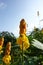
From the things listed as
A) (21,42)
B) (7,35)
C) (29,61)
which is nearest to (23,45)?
(21,42)

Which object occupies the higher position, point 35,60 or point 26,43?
point 26,43

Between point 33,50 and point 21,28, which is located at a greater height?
point 21,28

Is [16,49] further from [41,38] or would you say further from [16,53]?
[41,38]

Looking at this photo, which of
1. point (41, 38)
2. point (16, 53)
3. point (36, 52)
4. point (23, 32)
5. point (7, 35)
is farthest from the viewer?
point (7, 35)

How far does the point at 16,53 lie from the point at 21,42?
185 cm

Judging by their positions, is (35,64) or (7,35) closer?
(35,64)

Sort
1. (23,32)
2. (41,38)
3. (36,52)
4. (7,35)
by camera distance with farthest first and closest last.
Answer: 1. (7,35)
2. (41,38)
3. (36,52)
4. (23,32)

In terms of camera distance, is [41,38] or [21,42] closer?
[21,42]

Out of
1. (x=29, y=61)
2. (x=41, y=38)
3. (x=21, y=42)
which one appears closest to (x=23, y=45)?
(x=21, y=42)

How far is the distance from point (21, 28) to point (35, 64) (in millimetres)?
1147

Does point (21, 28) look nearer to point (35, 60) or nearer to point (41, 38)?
point (35, 60)

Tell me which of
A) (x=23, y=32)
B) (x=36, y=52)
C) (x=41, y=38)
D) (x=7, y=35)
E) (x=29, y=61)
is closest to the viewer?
(x=23, y=32)

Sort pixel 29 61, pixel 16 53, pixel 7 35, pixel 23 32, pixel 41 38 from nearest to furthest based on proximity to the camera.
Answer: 1. pixel 23 32
2. pixel 29 61
3. pixel 16 53
4. pixel 41 38
5. pixel 7 35

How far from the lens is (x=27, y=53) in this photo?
3.48 metres
